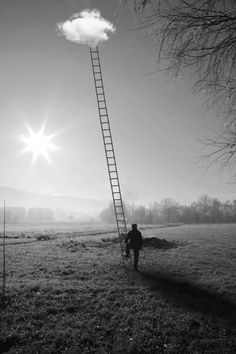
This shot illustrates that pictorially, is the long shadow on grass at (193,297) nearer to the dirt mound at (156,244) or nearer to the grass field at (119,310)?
the grass field at (119,310)

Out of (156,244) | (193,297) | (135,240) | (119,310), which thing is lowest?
(193,297)

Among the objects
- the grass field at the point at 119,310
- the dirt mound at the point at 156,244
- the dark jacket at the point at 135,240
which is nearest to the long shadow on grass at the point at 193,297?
the grass field at the point at 119,310

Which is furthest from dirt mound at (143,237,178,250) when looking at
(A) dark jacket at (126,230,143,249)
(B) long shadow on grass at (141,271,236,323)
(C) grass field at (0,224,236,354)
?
(B) long shadow on grass at (141,271,236,323)

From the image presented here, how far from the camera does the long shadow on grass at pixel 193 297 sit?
8.48 m

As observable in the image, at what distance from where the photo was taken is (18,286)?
11.1 metres

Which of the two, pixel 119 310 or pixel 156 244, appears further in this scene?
pixel 156 244

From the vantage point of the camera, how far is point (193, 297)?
10.0m

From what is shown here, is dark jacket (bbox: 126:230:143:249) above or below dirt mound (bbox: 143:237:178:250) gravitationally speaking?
above

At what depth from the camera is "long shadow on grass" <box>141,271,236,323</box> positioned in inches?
334

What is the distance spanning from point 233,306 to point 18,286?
8415mm

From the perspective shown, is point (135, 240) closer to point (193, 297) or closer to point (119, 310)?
point (193, 297)

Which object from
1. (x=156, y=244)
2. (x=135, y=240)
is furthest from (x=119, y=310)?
(x=156, y=244)

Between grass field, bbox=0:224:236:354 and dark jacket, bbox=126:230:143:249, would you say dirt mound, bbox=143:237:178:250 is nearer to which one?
grass field, bbox=0:224:236:354

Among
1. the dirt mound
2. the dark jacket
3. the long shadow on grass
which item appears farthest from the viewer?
the dirt mound
